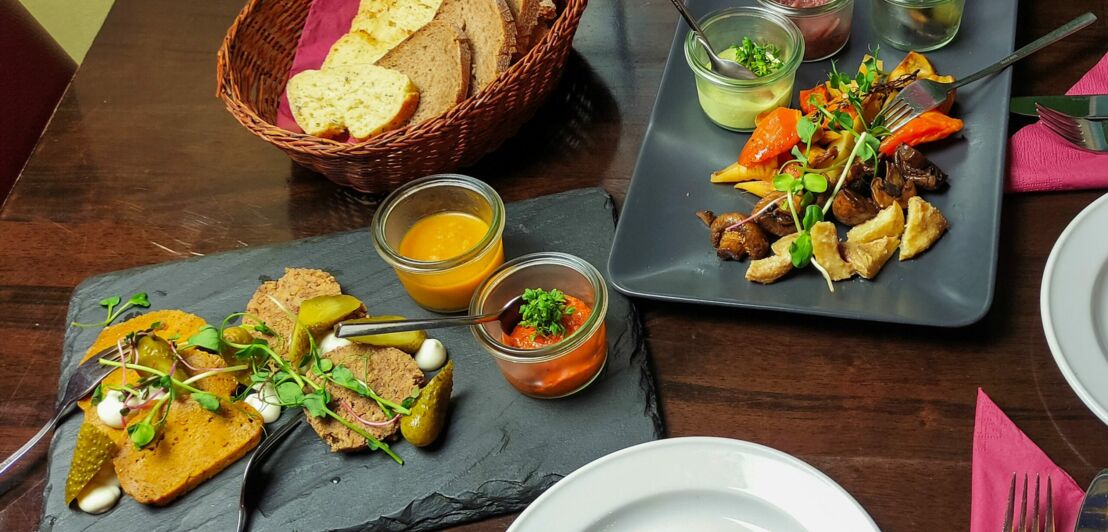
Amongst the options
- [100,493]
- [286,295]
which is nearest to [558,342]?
[286,295]

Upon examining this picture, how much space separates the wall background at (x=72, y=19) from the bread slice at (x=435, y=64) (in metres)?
2.33

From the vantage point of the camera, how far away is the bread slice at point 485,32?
1.78m

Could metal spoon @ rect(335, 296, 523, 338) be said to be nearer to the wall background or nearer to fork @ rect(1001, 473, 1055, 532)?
fork @ rect(1001, 473, 1055, 532)

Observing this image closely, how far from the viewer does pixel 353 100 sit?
1858mm

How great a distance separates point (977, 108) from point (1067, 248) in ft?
1.31

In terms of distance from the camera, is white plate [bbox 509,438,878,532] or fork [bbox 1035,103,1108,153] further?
fork [bbox 1035,103,1108,153]

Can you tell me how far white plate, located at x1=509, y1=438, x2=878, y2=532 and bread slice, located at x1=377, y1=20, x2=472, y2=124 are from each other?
2.73ft

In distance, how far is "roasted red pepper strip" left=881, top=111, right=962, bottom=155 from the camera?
163 cm

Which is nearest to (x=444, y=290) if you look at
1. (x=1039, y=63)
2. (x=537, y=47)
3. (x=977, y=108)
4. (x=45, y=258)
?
(x=537, y=47)

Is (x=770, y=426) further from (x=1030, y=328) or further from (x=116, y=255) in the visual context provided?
(x=116, y=255)

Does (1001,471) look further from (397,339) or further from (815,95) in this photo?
(397,339)

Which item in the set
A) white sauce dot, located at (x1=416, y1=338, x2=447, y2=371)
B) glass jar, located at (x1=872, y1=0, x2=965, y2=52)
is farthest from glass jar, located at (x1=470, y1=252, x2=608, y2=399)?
glass jar, located at (x1=872, y1=0, x2=965, y2=52)

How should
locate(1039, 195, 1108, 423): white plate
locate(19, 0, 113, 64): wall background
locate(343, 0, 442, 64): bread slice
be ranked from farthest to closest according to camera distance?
locate(19, 0, 113, 64): wall background → locate(343, 0, 442, 64): bread slice → locate(1039, 195, 1108, 423): white plate

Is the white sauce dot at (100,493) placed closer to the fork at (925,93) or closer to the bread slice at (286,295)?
the bread slice at (286,295)
